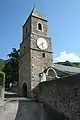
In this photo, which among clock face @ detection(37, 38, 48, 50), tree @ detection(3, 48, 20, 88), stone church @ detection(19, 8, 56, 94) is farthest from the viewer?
tree @ detection(3, 48, 20, 88)

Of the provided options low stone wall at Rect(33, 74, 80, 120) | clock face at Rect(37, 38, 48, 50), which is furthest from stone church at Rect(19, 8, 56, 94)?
low stone wall at Rect(33, 74, 80, 120)

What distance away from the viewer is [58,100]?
8789 millimetres

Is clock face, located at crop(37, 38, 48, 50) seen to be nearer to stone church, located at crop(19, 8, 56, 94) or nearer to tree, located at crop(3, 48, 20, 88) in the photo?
stone church, located at crop(19, 8, 56, 94)

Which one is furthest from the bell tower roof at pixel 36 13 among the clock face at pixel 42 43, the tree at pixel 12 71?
A: the tree at pixel 12 71

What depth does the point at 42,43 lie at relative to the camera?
2150 centimetres

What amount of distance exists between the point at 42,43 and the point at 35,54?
2248 mm

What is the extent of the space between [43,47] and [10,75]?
14127mm

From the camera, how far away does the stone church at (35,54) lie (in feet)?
64.2

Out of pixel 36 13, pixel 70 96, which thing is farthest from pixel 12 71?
pixel 70 96

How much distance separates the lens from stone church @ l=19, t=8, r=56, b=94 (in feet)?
64.2

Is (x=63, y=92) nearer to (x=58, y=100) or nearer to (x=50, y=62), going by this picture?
(x=58, y=100)

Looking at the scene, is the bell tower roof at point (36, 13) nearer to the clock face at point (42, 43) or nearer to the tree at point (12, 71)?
the clock face at point (42, 43)

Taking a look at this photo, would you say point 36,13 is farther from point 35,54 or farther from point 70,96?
point 70,96

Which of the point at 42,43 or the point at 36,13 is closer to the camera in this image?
the point at 42,43
